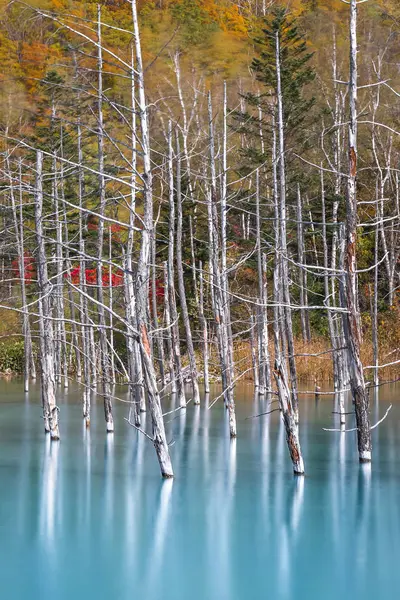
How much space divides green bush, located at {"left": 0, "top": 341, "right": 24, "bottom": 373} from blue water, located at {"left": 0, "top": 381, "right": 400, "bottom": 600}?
19.3 m

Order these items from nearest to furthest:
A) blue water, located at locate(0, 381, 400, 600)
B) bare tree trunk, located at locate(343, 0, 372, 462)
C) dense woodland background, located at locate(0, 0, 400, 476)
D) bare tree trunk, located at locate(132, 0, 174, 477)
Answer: blue water, located at locate(0, 381, 400, 600) → bare tree trunk, located at locate(132, 0, 174, 477) → bare tree trunk, located at locate(343, 0, 372, 462) → dense woodland background, located at locate(0, 0, 400, 476)

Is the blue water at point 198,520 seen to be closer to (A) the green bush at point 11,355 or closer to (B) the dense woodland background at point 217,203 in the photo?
(B) the dense woodland background at point 217,203

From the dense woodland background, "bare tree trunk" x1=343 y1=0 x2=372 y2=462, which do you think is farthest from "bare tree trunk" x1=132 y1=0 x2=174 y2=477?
"bare tree trunk" x1=343 y1=0 x2=372 y2=462

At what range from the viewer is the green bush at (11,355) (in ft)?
126

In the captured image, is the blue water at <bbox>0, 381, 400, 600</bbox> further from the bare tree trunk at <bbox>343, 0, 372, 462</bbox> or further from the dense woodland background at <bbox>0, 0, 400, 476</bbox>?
the dense woodland background at <bbox>0, 0, 400, 476</bbox>

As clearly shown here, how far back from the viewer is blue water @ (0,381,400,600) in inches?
371

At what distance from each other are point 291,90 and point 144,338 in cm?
2223

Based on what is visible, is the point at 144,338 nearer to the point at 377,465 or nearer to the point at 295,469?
the point at 295,469

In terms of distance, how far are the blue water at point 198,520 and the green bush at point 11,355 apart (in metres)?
19.3

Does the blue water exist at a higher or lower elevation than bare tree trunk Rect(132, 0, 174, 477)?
lower

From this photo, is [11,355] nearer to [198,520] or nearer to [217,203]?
[217,203]

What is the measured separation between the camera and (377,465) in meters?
15.6

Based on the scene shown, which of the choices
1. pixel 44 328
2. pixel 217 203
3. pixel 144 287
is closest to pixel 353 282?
pixel 144 287

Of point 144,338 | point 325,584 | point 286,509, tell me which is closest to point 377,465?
point 286,509
